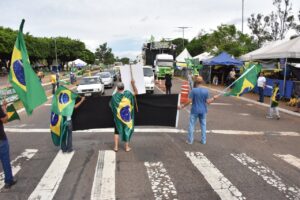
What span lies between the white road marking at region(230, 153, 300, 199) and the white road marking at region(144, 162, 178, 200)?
177cm

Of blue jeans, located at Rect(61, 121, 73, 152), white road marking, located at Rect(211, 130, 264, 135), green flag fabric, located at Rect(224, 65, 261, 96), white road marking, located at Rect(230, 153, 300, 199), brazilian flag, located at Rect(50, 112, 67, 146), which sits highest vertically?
green flag fabric, located at Rect(224, 65, 261, 96)

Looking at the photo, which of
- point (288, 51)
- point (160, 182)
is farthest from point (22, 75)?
point (288, 51)

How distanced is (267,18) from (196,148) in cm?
6099

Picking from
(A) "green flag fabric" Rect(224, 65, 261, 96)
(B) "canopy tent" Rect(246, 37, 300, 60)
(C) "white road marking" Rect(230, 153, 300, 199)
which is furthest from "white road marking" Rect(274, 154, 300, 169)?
(B) "canopy tent" Rect(246, 37, 300, 60)

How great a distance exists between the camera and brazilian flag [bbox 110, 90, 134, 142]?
7242 mm

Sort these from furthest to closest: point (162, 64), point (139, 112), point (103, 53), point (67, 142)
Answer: point (103, 53) < point (162, 64) < point (139, 112) < point (67, 142)

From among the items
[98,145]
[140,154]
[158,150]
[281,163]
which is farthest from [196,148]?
[98,145]

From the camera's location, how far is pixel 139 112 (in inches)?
330

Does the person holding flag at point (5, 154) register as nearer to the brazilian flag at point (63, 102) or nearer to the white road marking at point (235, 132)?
the brazilian flag at point (63, 102)

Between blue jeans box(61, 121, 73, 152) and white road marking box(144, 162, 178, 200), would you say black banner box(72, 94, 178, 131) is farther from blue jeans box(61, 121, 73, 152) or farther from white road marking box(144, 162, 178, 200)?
white road marking box(144, 162, 178, 200)

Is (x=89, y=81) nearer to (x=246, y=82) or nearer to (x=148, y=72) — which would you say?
(x=148, y=72)

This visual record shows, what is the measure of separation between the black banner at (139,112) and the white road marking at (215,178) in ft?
5.13

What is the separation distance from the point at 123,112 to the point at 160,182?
2245mm

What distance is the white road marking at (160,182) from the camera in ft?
16.5
